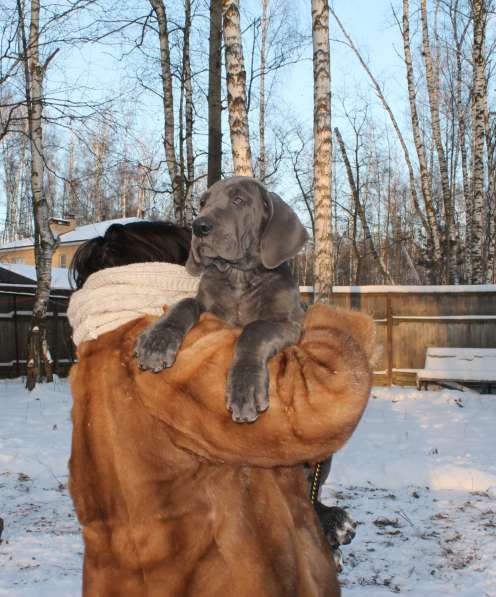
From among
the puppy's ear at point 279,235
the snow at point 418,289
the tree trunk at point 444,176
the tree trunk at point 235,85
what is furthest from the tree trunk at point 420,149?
the puppy's ear at point 279,235

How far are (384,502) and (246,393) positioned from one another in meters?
4.76

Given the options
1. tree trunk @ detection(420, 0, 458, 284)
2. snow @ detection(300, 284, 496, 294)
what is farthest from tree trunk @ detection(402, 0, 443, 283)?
snow @ detection(300, 284, 496, 294)

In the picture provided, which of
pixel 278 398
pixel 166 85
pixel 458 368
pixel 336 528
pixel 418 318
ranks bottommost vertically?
pixel 458 368

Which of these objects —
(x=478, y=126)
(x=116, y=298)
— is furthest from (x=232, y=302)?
(x=478, y=126)

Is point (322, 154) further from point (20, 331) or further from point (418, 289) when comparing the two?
point (20, 331)

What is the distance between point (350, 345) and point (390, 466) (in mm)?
5610

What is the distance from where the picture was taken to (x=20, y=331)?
1500cm

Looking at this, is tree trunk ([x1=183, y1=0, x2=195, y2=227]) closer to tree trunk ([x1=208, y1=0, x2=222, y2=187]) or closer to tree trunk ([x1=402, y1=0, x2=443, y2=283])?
tree trunk ([x1=208, y1=0, x2=222, y2=187])

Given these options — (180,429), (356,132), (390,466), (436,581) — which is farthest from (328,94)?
(356,132)

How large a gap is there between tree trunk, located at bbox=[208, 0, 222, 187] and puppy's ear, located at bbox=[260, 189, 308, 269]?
6437 millimetres

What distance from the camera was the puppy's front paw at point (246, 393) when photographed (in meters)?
1.60

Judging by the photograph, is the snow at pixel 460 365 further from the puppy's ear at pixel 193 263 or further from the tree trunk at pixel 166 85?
the puppy's ear at pixel 193 263

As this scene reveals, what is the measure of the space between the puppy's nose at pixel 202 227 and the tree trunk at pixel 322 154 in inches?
223

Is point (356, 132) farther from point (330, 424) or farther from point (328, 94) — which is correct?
point (330, 424)
